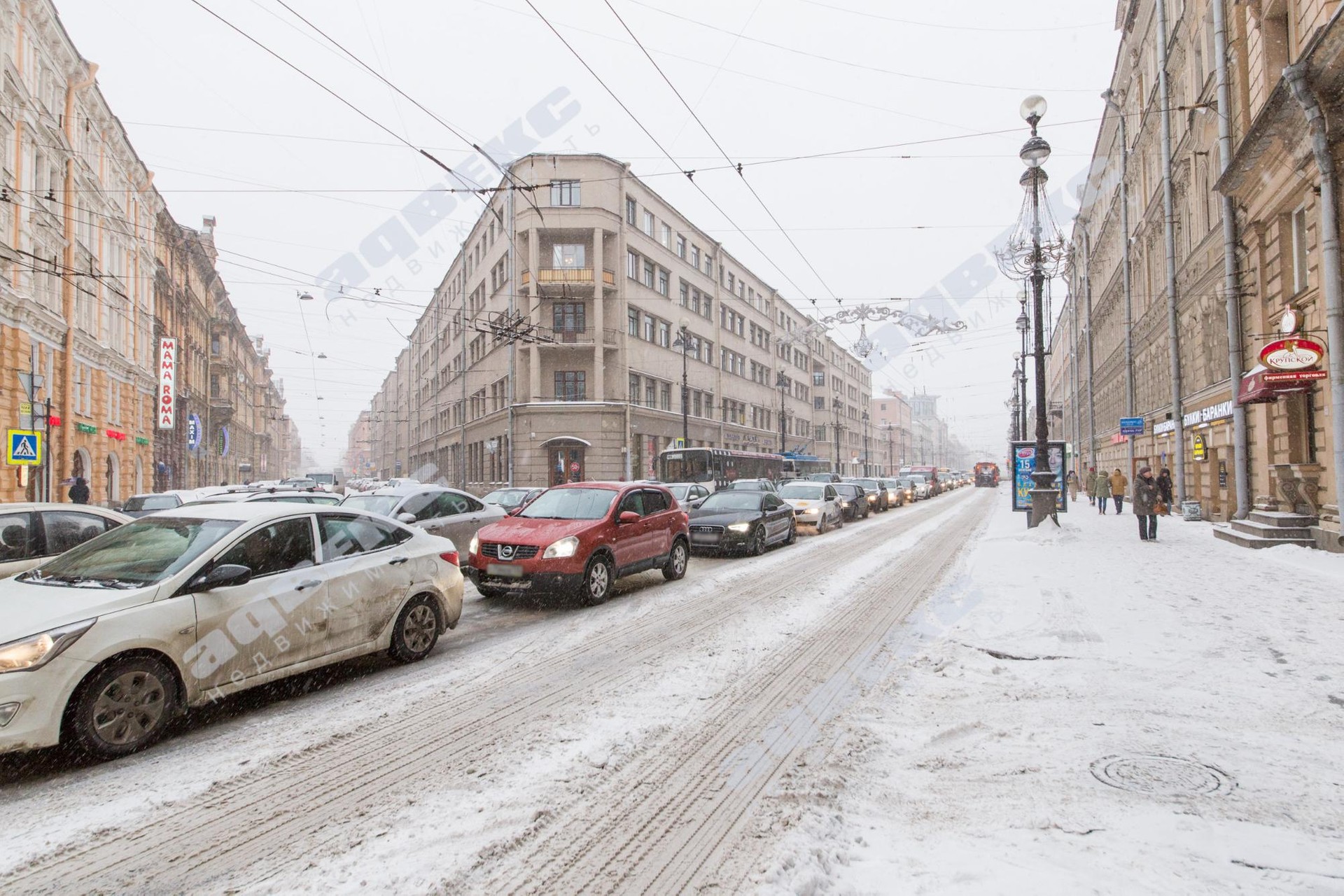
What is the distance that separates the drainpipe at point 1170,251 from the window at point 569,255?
26.1 m

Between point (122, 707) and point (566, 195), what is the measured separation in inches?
1515

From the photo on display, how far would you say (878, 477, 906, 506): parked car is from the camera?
3706 cm

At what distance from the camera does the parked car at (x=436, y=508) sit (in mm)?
11500

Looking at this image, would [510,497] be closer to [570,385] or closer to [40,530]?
[40,530]

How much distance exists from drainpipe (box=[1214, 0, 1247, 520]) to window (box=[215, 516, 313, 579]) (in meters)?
17.3

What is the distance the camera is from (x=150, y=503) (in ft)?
47.0

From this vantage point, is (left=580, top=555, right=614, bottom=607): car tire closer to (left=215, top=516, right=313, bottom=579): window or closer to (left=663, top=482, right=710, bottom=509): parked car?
(left=215, top=516, right=313, bottom=579): window

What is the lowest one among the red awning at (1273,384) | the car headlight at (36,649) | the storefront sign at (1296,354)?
the car headlight at (36,649)

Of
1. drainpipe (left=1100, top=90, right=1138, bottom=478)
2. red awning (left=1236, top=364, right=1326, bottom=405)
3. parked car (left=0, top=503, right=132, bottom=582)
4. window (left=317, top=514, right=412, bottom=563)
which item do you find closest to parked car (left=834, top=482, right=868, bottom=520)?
drainpipe (left=1100, top=90, right=1138, bottom=478)

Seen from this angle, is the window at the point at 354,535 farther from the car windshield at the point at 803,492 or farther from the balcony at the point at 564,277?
the balcony at the point at 564,277

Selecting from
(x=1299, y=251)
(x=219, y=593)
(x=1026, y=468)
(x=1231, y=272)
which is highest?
(x=1231, y=272)

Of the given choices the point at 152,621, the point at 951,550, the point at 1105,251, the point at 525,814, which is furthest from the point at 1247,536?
the point at 1105,251

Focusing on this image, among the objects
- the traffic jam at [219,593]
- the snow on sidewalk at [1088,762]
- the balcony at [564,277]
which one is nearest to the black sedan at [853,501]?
the traffic jam at [219,593]

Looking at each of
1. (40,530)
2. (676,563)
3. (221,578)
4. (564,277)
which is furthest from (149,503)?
(564,277)
